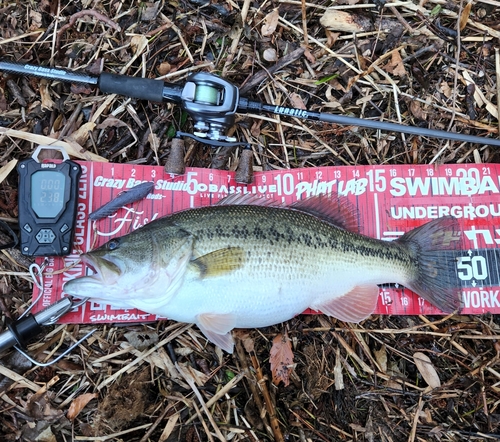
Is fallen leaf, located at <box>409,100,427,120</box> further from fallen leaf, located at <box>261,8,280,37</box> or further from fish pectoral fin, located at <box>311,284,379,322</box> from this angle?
fish pectoral fin, located at <box>311,284,379,322</box>

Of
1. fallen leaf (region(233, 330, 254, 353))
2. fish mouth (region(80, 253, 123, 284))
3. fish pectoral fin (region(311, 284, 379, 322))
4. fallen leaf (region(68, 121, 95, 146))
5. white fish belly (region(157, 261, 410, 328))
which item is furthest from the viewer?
fallen leaf (region(68, 121, 95, 146))

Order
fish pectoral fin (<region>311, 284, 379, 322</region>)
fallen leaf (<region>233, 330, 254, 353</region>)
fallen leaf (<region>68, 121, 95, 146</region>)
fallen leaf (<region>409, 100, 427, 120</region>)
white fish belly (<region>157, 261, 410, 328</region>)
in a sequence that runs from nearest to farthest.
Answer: white fish belly (<region>157, 261, 410, 328</region>)
fish pectoral fin (<region>311, 284, 379, 322</region>)
fallen leaf (<region>233, 330, 254, 353</region>)
fallen leaf (<region>68, 121, 95, 146</region>)
fallen leaf (<region>409, 100, 427, 120</region>)

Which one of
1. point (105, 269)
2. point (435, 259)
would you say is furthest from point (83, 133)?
point (435, 259)

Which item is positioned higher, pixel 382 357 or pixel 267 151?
pixel 267 151

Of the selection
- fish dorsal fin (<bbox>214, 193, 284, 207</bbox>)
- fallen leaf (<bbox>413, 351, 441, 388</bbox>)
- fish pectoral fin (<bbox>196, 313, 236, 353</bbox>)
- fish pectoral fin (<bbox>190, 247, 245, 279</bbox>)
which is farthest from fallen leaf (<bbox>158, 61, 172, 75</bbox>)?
fallen leaf (<bbox>413, 351, 441, 388</bbox>)

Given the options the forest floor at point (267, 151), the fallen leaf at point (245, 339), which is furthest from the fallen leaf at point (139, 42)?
the fallen leaf at point (245, 339)

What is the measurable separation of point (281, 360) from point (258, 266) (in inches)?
31.5

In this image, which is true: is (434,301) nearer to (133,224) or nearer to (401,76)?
(401,76)

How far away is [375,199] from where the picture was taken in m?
3.35

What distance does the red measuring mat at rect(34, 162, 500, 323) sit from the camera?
3213 millimetres

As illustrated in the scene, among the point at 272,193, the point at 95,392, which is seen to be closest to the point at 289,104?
the point at 272,193

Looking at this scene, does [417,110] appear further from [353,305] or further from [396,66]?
[353,305]

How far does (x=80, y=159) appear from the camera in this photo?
3322 mm

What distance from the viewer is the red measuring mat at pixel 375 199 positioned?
126 inches
